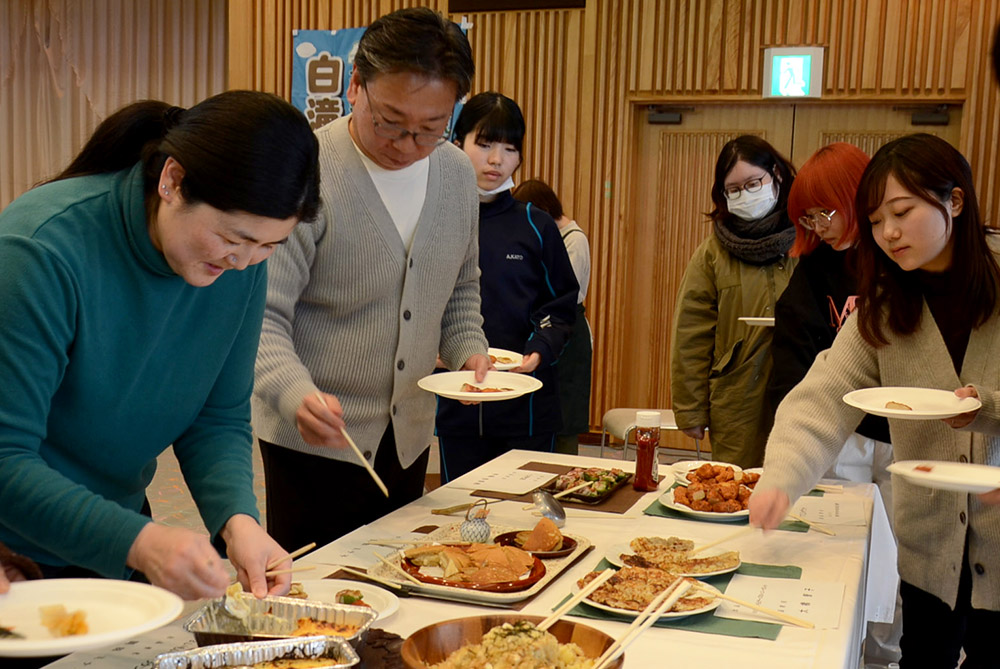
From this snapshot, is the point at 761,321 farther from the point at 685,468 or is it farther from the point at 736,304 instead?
the point at 685,468

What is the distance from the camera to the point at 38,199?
1.33m

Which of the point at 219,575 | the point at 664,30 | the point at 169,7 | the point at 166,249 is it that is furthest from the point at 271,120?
the point at 169,7

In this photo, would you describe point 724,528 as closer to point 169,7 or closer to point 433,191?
point 433,191

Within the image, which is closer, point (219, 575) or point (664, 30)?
point (219, 575)

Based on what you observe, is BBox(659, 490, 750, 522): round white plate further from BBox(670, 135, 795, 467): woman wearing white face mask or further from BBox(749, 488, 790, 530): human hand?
BBox(670, 135, 795, 467): woman wearing white face mask

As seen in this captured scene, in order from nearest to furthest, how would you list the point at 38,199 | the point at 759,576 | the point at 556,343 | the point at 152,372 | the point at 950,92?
1. the point at 38,199
2. the point at 152,372
3. the point at 759,576
4. the point at 556,343
5. the point at 950,92

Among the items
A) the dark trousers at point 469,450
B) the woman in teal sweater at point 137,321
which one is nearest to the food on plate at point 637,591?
the woman in teal sweater at point 137,321

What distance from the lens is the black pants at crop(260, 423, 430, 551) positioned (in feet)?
7.04

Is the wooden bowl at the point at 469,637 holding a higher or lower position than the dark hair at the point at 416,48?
lower

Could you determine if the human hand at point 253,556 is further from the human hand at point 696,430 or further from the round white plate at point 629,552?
the human hand at point 696,430

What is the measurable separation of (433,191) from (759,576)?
1099 millimetres

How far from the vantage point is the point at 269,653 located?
4.01 feet

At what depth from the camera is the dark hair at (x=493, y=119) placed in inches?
122

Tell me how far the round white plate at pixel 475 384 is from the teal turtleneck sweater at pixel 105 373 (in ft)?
1.70
